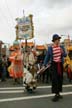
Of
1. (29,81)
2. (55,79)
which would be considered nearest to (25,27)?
(29,81)

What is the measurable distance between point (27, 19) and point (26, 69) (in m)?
5.50

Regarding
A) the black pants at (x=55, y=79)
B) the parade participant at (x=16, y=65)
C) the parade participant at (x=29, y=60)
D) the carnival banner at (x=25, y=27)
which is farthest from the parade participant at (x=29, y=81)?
the carnival banner at (x=25, y=27)

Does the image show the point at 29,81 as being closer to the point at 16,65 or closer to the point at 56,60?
the point at 56,60

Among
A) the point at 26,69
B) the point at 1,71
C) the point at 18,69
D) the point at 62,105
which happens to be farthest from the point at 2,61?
the point at 62,105

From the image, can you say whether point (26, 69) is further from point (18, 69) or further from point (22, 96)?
point (18, 69)

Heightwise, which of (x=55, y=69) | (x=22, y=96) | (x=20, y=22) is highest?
(x=20, y=22)

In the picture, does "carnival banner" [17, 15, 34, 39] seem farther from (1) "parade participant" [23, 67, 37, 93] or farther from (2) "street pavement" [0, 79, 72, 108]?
(2) "street pavement" [0, 79, 72, 108]

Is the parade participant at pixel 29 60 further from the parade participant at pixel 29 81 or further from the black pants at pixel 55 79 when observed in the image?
the black pants at pixel 55 79

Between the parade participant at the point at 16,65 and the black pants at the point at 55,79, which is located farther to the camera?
the parade participant at the point at 16,65

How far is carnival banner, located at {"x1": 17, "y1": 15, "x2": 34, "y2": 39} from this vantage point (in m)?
18.4

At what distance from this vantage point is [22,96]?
1226 centimetres

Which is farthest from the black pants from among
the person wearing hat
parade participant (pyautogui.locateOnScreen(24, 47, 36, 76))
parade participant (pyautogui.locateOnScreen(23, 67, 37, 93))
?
parade participant (pyautogui.locateOnScreen(24, 47, 36, 76))

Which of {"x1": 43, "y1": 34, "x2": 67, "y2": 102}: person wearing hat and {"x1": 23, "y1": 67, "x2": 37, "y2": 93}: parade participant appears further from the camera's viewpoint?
{"x1": 23, "y1": 67, "x2": 37, "y2": 93}: parade participant

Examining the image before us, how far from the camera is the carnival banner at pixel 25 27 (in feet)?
60.3
